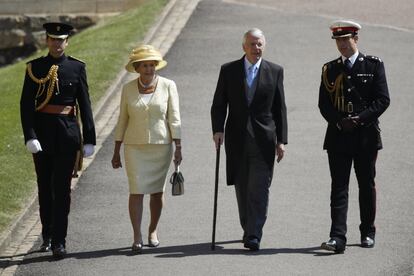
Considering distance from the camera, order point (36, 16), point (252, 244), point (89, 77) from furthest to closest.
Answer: point (36, 16)
point (89, 77)
point (252, 244)

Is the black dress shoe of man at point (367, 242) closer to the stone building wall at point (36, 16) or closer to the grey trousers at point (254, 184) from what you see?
the grey trousers at point (254, 184)

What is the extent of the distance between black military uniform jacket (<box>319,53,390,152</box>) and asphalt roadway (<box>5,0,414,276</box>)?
0.92m

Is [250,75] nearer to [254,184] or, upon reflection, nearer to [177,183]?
[254,184]

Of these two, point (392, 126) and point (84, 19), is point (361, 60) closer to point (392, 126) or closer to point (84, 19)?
point (392, 126)

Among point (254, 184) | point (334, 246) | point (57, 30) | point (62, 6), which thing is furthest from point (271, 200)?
point (62, 6)

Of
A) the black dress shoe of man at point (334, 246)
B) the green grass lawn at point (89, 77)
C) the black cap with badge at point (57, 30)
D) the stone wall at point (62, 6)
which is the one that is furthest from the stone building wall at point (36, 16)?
the black dress shoe of man at point (334, 246)

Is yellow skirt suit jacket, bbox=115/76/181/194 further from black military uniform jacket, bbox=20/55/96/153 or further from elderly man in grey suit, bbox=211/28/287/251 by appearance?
elderly man in grey suit, bbox=211/28/287/251

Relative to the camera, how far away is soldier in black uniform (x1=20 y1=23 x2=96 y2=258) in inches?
476

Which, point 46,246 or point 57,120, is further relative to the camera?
point 46,246

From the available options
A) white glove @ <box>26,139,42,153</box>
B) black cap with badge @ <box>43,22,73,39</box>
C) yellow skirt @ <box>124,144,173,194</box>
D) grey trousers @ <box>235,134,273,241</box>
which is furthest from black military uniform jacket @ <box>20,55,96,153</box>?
grey trousers @ <box>235,134,273,241</box>

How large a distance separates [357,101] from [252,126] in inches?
37.2

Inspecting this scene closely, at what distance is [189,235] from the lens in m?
12.7

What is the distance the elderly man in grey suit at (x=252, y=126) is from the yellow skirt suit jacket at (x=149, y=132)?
44 centimetres

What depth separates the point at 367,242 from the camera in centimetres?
1218
